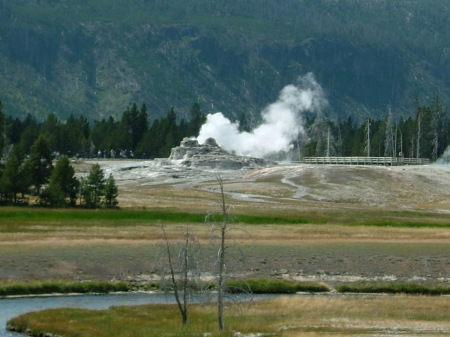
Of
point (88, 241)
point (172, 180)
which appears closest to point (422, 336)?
point (88, 241)

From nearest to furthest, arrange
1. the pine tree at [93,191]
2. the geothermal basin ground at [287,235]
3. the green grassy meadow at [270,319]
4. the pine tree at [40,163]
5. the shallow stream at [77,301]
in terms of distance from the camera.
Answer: the green grassy meadow at [270,319] < the shallow stream at [77,301] < the geothermal basin ground at [287,235] < the pine tree at [93,191] < the pine tree at [40,163]

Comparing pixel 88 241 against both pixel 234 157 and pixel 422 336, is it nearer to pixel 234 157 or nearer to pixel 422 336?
pixel 422 336

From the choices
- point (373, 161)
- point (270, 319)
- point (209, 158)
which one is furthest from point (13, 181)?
point (373, 161)

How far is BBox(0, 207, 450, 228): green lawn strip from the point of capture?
313 feet

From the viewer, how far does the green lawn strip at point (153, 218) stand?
9545 centimetres

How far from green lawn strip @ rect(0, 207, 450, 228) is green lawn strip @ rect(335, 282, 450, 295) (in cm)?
2865

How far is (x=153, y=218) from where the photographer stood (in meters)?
101

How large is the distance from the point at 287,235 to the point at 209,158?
85697 mm

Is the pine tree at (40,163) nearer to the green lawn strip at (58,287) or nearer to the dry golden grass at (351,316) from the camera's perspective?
the green lawn strip at (58,287)

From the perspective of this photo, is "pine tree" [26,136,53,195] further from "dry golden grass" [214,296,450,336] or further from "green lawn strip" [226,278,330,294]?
"dry golden grass" [214,296,450,336]

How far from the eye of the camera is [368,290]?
2800 inches

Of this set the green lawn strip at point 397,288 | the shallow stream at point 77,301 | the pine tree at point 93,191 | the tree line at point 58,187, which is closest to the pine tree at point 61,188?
the tree line at point 58,187

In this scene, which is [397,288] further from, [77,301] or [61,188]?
[61,188]

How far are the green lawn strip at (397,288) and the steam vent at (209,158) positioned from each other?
10435 cm
